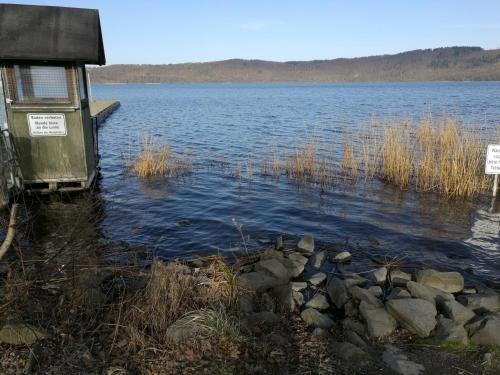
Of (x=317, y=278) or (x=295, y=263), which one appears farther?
(x=295, y=263)

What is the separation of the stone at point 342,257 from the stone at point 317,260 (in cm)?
23

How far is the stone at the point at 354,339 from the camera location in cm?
445

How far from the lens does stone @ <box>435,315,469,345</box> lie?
4.56 meters

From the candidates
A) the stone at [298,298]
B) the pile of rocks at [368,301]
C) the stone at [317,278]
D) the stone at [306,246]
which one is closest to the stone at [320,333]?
the pile of rocks at [368,301]

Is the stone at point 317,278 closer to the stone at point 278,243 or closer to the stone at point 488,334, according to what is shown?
the stone at point 278,243

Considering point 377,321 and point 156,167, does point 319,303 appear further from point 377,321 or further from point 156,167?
point 156,167

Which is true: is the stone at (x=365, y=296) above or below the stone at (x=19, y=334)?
below

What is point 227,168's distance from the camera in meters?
16.3

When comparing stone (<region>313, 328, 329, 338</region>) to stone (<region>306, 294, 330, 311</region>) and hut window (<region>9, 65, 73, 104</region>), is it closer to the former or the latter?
stone (<region>306, 294, 330, 311</region>)

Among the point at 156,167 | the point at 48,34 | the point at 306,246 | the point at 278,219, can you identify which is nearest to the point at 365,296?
the point at 306,246

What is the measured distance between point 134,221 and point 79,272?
5.17m

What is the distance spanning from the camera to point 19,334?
3984 millimetres

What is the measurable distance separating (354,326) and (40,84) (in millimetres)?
9338

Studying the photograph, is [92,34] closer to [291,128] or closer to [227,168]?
[227,168]
